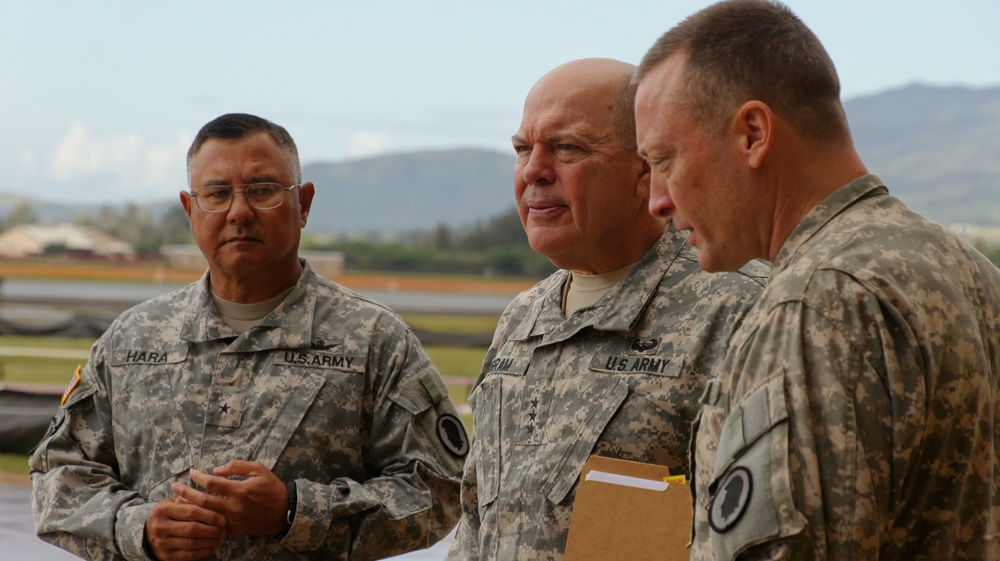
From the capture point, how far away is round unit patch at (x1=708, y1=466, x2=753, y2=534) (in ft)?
4.94

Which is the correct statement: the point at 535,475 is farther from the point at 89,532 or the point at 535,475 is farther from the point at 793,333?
the point at 89,532

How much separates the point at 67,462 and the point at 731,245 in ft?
7.80

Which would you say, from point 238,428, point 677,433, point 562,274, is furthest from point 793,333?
point 238,428

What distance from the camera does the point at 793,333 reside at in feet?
4.99

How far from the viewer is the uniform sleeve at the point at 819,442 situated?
1.46 m

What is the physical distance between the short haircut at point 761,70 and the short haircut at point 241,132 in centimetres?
200

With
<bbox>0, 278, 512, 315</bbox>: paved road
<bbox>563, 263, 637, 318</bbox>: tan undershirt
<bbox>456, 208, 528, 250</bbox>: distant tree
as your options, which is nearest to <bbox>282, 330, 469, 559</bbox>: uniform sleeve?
A: <bbox>563, 263, 637, 318</bbox>: tan undershirt

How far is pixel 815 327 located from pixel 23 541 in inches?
292

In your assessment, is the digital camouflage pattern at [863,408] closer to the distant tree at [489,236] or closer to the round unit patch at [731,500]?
the round unit patch at [731,500]

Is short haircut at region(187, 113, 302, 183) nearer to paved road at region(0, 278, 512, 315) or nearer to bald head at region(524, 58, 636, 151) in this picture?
bald head at region(524, 58, 636, 151)

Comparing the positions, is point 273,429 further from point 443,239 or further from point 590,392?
point 443,239

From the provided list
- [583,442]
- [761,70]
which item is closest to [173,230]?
[583,442]

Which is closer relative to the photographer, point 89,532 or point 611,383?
point 611,383

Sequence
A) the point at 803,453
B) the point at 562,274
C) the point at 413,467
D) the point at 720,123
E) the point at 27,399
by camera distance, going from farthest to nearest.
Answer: the point at 27,399, the point at 413,467, the point at 562,274, the point at 720,123, the point at 803,453
